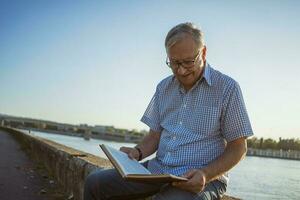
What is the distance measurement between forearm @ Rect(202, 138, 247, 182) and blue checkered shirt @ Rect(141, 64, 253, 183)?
49 mm

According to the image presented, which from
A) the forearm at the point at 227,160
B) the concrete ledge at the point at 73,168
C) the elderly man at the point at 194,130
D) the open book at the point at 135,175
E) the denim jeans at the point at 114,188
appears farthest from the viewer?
the concrete ledge at the point at 73,168

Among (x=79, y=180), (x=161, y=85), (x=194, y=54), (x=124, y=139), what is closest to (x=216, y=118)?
(x=194, y=54)

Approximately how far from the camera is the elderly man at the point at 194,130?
2.45m

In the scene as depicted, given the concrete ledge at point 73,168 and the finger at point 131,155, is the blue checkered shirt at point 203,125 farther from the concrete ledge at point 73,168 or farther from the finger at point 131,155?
the concrete ledge at point 73,168

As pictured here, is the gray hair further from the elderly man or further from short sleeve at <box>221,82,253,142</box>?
short sleeve at <box>221,82,253,142</box>

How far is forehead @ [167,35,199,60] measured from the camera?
2562 mm

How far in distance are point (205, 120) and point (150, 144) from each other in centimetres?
63

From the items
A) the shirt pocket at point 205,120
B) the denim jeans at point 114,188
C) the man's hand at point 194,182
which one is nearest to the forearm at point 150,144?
the denim jeans at point 114,188

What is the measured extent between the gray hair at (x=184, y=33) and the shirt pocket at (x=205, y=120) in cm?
40

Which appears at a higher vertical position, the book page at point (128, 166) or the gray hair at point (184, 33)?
the gray hair at point (184, 33)

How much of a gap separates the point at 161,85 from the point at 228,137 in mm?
801

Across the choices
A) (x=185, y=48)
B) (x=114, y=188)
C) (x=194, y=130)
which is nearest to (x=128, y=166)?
(x=114, y=188)

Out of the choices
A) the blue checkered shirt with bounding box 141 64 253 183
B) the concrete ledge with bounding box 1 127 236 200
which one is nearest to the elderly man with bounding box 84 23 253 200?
the blue checkered shirt with bounding box 141 64 253 183

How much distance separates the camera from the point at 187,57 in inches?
102
